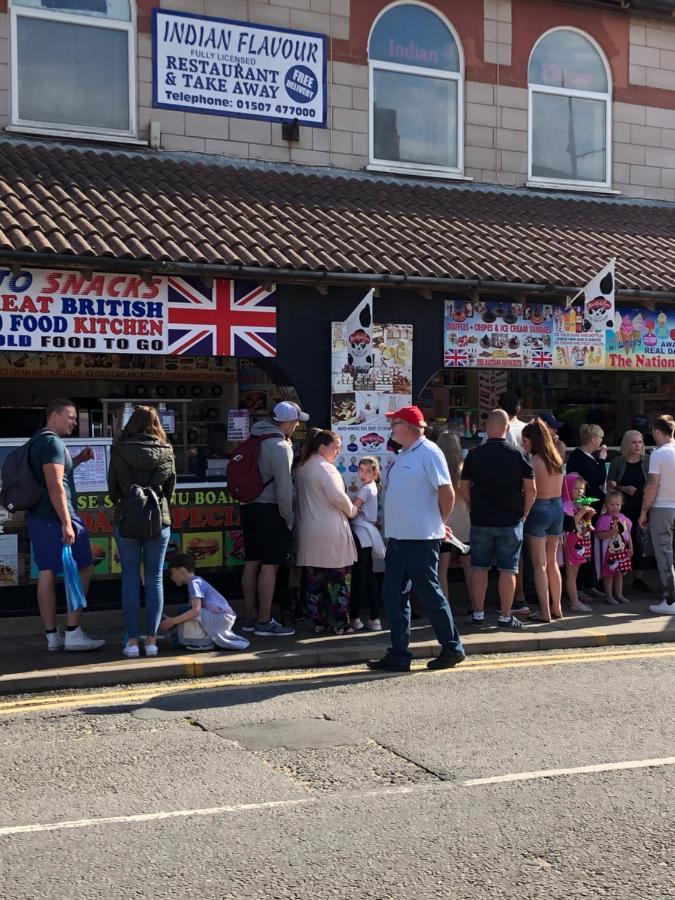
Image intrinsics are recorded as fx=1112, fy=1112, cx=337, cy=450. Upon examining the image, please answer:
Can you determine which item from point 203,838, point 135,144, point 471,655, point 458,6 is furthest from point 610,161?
point 203,838

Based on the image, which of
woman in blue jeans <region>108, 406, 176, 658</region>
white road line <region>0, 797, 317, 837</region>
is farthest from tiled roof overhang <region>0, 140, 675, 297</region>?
white road line <region>0, 797, 317, 837</region>

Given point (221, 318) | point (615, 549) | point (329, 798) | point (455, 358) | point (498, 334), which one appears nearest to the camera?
point (329, 798)

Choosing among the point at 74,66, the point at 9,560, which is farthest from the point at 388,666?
the point at 74,66

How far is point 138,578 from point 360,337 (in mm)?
3697

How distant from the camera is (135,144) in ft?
39.1

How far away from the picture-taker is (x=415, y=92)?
13.5 metres

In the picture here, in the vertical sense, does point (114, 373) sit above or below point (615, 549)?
above

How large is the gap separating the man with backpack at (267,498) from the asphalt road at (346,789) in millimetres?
1459

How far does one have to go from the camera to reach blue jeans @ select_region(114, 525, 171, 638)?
27.9ft

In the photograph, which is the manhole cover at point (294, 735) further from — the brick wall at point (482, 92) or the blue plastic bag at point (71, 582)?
the brick wall at point (482, 92)

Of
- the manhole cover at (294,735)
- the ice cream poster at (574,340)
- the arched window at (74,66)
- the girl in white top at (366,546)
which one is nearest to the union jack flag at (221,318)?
the girl in white top at (366,546)

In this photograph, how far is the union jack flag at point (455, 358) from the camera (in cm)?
1152

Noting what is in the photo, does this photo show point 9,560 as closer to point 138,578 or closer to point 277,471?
point 138,578

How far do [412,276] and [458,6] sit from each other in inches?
187
